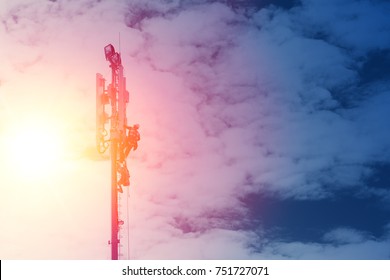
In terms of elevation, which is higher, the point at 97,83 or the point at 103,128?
the point at 97,83

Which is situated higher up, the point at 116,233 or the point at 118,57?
the point at 118,57

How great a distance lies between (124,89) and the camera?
643 inches

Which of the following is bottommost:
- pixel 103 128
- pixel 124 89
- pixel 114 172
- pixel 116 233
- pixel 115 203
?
pixel 116 233
